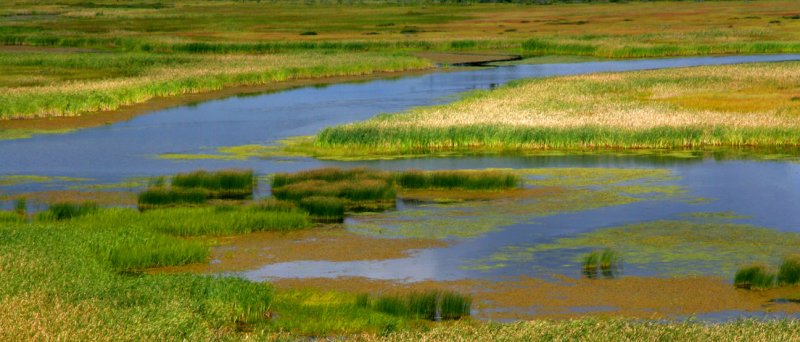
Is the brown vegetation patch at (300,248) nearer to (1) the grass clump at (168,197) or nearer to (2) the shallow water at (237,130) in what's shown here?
(1) the grass clump at (168,197)

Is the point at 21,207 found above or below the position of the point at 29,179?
above

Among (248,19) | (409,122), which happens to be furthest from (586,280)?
(248,19)

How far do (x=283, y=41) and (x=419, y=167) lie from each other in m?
53.3

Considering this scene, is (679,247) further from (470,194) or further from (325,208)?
(325,208)

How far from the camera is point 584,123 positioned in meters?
35.2

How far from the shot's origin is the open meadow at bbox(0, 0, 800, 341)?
14391 millimetres

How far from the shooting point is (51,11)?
133875 mm

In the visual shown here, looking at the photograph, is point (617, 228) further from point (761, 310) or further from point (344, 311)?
point (344, 311)

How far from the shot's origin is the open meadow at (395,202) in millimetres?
14391

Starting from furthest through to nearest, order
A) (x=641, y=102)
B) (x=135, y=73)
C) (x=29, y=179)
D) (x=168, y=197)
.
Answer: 1. (x=135, y=73)
2. (x=641, y=102)
3. (x=29, y=179)
4. (x=168, y=197)

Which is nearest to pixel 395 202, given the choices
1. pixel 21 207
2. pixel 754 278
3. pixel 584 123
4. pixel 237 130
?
pixel 21 207

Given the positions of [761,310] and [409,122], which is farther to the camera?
[409,122]

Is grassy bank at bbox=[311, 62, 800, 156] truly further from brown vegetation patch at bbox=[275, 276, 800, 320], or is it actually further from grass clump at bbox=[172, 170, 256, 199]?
brown vegetation patch at bbox=[275, 276, 800, 320]

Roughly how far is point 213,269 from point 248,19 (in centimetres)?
10365
